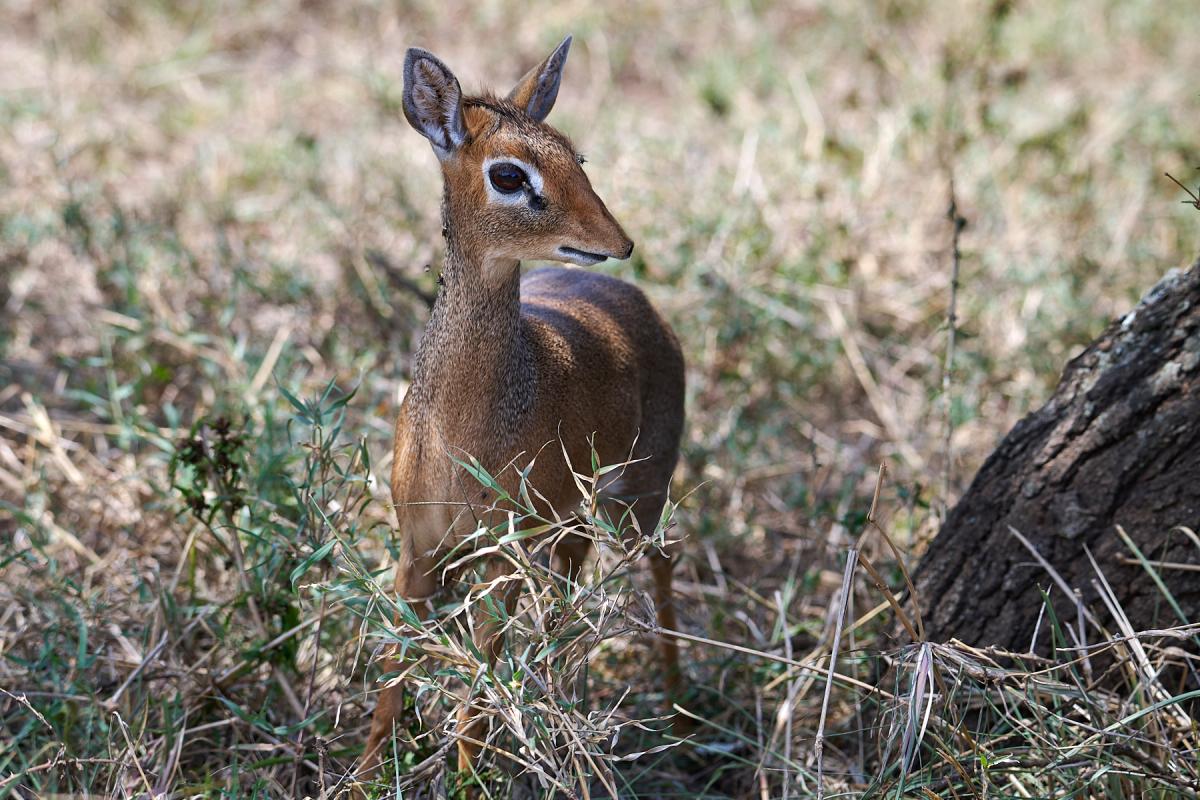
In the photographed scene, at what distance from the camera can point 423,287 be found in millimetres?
5141

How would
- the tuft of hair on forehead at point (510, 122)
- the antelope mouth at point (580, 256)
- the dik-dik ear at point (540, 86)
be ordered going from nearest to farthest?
1. the antelope mouth at point (580, 256)
2. the tuft of hair on forehead at point (510, 122)
3. the dik-dik ear at point (540, 86)

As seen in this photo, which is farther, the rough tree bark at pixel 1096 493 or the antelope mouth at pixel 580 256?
the rough tree bark at pixel 1096 493

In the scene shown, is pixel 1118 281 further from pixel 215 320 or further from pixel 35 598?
pixel 35 598

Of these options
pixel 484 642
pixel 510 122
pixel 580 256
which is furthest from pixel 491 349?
pixel 484 642

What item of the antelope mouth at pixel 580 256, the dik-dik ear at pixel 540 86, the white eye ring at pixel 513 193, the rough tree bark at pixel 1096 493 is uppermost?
the dik-dik ear at pixel 540 86

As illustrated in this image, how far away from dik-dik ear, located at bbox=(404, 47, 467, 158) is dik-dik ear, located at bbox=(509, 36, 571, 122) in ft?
0.85

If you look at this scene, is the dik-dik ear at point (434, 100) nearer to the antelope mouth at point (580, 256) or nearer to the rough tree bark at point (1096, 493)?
the antelope mouth at point (580, 256)

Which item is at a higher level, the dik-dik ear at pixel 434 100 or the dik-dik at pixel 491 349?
the dik-dik ear at pixel 434 100

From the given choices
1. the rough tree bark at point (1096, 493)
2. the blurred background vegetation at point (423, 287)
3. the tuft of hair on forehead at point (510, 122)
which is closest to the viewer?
the tuft of hair on forehead at point (510, 122)

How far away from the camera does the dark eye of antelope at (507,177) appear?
8.61ft

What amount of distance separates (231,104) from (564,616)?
5.01m

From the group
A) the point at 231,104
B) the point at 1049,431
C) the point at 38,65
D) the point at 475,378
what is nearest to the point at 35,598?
the point at 475,378

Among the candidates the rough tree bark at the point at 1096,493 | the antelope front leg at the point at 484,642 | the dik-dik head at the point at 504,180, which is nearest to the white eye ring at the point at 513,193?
the dik-dik head at the point at 504,180

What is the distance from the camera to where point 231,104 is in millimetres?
6621
